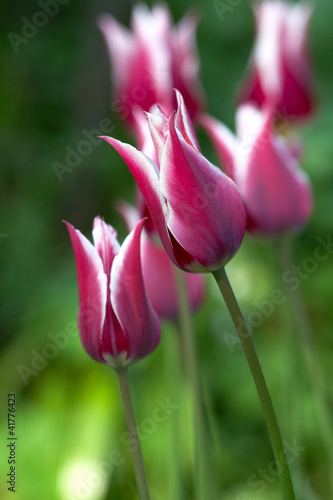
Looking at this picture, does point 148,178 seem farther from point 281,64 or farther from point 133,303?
point 281,64

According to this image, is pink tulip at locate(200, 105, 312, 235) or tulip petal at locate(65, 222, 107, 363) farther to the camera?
pink tulip at locate(200, 105, 312, 235)

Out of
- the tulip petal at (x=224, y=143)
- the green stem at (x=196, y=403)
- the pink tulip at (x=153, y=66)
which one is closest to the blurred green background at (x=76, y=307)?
the green stem at (x=196, y=403)

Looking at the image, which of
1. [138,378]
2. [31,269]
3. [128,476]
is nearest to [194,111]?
[128,476]

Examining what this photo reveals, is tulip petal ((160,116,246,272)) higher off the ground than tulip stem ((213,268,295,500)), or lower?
higher

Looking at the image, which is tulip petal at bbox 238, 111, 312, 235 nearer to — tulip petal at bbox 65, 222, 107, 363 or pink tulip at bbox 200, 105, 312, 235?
pink tulip at bbox 200, 105, 312, 235

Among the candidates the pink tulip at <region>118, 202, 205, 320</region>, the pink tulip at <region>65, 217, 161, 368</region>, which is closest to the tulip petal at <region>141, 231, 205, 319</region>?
the pink tulip at <region>118, 202, 205, 320</region>

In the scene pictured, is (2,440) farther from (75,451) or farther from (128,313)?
(128,313)

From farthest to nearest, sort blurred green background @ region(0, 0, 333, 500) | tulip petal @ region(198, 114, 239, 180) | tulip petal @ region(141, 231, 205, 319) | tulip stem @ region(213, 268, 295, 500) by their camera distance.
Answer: blurred green background @ region(0, 0, 333, 500) → tulip petal @ region(141, 231, 205, 319) → tulip petal @ region(198, 114, 239, 180) → tulip stem @ region(213, 268, 295, 500)

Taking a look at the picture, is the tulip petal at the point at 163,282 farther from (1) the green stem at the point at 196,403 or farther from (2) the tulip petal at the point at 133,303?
(2) the tulip petal at the point at 133,303
